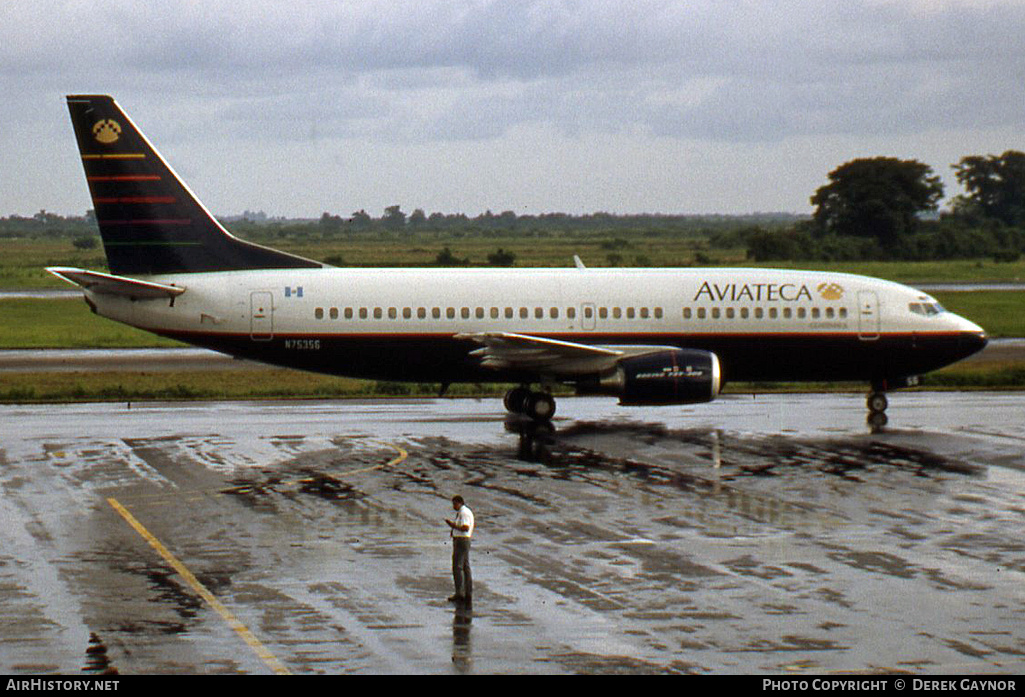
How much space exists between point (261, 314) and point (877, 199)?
12526cm

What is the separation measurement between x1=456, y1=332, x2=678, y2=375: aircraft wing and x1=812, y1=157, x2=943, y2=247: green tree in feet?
386

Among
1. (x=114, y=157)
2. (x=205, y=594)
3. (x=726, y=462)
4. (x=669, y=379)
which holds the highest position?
(x=114, y=157)

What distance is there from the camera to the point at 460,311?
3816 cm

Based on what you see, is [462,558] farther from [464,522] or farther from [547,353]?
[547,353]

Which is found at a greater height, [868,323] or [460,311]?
[460,311]

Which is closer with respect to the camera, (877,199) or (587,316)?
(587,316)

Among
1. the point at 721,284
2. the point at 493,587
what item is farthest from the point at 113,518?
the point at 721,284

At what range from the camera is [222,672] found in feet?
54.2

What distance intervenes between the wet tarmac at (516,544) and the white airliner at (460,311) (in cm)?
175

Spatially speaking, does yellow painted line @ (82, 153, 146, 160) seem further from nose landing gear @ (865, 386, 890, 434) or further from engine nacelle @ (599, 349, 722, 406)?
nose landing gear @ (865, 386, 890, 434)

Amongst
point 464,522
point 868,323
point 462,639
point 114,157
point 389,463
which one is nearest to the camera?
point 462,639

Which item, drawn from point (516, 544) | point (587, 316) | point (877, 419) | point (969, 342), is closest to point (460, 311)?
point (587, 316)

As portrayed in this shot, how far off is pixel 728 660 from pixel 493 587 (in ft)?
16.3

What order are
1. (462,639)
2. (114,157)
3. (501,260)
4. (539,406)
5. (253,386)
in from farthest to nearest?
(501,260)
(253,386)
(539,406)
(114,157)
(462,639)
